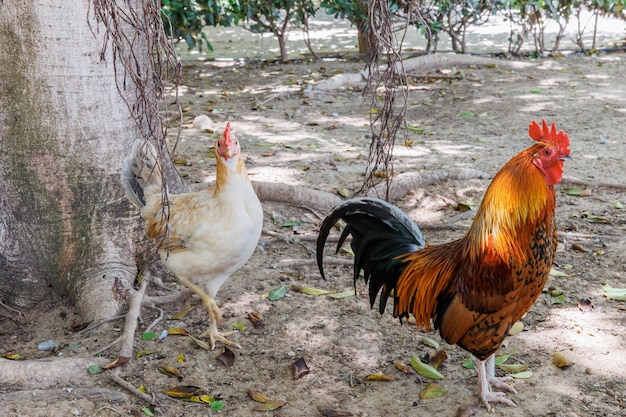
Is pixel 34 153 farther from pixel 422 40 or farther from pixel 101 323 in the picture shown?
pixel 422 40

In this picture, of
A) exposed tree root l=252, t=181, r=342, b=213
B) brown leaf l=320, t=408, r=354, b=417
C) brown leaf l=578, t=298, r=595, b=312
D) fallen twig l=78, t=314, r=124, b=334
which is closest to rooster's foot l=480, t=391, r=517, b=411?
brown leaf l=320, t=408, r=354, b=417

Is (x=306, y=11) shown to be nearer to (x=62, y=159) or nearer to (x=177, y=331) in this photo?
(x=62, y=159)

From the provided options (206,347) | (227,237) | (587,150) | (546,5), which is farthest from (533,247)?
(546,5)

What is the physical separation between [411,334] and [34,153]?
2461mm

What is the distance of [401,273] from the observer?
12.1 ft

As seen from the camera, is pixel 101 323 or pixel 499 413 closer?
pixel 499 413

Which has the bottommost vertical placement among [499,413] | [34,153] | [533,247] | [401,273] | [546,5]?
[499,413]

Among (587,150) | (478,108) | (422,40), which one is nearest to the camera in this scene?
(587,150)

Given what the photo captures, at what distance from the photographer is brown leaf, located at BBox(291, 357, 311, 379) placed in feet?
12.1

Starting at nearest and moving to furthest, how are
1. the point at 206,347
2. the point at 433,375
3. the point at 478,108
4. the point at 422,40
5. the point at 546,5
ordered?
the point at 433,375 < the point at 206,347 < the point at 478,108 < the point at 546,5 < the point at 422,40

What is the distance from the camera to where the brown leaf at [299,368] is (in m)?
3.68

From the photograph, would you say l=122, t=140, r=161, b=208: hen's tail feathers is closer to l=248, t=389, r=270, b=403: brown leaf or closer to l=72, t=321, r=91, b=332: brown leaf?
l=72, t=321, r=91, b=332: brown leaf

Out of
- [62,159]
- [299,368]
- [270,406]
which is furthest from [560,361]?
[62,159]

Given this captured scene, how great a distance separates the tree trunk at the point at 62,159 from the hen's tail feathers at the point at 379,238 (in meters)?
1.30
